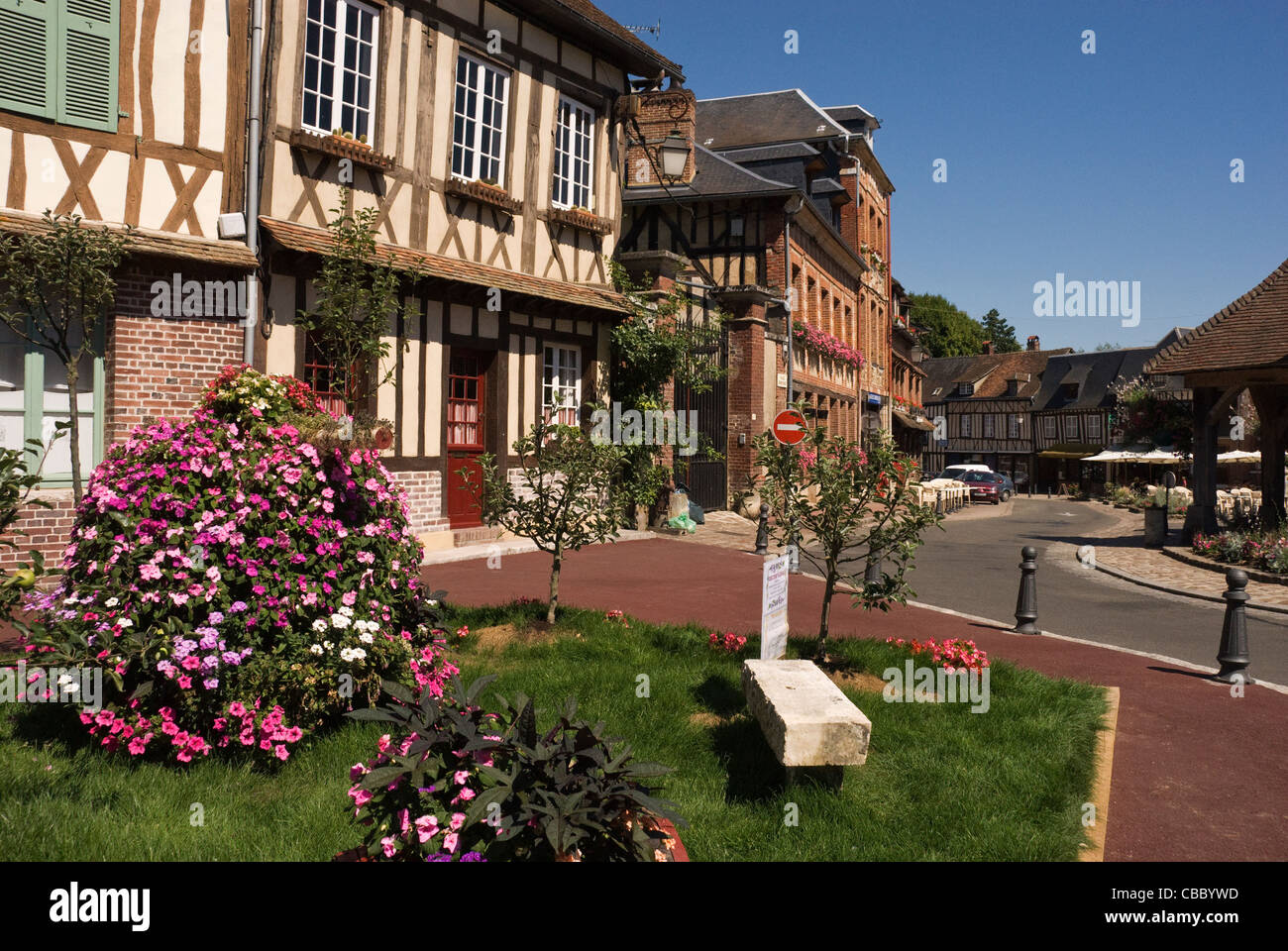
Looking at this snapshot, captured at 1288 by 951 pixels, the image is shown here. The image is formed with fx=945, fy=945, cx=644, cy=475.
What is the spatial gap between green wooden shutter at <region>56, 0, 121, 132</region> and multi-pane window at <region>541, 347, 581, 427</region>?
6.69 m

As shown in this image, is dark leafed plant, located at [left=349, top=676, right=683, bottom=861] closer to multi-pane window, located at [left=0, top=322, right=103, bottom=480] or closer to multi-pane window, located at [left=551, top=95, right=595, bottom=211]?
multi-pane window, located at [left=0, top=322, right=103, bottom=480]

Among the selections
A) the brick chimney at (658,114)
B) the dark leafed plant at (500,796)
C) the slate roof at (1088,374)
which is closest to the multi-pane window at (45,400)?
the dark leafed plant at (500,796)

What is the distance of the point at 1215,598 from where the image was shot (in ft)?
39.4

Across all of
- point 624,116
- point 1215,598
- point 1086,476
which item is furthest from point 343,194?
point 1086,476

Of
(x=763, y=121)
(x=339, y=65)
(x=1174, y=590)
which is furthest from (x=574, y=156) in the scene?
(x=763, y=121)

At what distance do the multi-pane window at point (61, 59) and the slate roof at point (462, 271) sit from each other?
1807mm

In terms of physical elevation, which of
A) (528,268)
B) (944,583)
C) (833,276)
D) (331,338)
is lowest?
(944,583)

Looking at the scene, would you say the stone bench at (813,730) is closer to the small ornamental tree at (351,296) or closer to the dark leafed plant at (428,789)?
the dark leafed plant at (428,789)

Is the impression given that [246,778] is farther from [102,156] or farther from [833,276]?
[833,276]

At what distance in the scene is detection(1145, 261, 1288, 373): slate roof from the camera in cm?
1606

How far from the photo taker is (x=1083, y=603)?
11664 millimetres

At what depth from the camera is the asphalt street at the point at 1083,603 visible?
29.5 ft

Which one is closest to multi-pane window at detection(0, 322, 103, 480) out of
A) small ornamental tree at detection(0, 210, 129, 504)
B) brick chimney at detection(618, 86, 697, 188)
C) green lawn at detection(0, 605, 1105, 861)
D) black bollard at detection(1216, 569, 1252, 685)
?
small ornamental tree at detection(0, 210, 129, 504)
